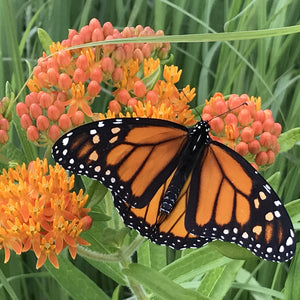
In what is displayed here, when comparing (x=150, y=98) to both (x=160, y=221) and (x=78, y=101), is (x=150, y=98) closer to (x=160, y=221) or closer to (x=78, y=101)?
(x=78, y=101)

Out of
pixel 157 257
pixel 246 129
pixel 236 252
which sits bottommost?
pixel 157 257

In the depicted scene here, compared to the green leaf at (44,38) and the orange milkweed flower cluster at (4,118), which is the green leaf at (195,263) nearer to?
the orange milkweed flower cluster at (4,118)

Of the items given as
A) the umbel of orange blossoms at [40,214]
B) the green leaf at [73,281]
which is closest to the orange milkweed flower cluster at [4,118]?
the umbel of orange blossoms at [40,214]

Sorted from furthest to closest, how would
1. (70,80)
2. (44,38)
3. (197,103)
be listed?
1. (197,103)
2. (44,38)
3. (70,80)

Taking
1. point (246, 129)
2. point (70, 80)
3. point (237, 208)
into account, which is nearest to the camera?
point (237, 208)

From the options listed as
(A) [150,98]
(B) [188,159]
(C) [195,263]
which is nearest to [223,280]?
(C) [195,263]

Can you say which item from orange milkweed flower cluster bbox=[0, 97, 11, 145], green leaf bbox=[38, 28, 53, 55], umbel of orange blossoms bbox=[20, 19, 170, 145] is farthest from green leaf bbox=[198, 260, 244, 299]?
green leaf bbox=[38, 28, 53, 55]

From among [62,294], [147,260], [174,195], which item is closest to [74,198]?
[174,195]
